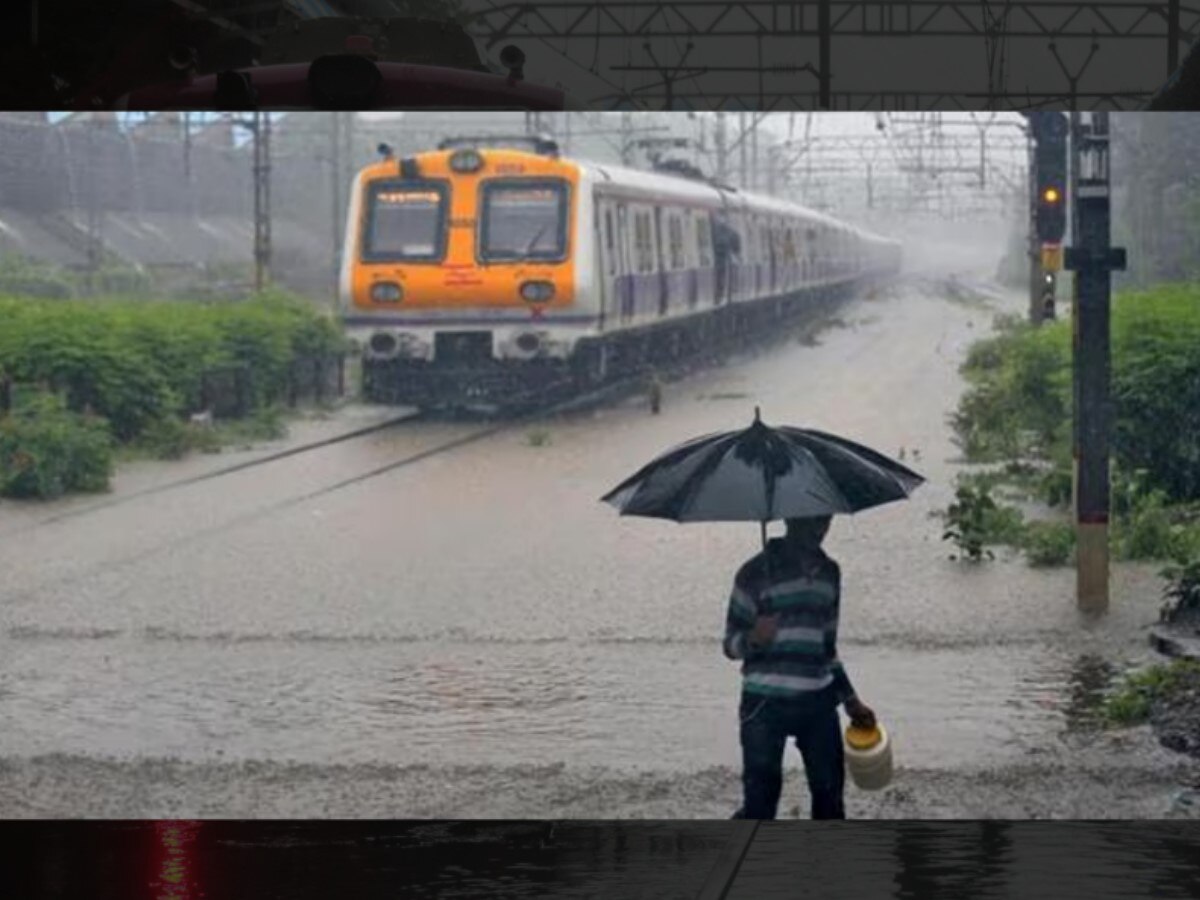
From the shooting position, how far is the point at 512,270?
8812mm

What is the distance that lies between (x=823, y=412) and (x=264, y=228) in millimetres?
2312

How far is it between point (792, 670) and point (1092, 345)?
1.82 m

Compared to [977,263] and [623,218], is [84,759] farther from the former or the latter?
[977,263]

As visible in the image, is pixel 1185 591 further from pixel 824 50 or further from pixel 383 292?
pixel 383 292

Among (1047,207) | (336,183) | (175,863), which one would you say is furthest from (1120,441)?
(175,863)

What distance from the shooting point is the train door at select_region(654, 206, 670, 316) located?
8.88 m

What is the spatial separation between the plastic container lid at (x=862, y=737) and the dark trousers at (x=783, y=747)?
0.18ft

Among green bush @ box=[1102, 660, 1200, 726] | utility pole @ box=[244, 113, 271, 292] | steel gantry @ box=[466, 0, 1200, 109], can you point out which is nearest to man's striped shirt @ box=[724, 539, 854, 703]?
green bush @ box=[1102, 660, 1200, 726]

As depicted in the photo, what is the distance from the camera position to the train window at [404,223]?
866 centimetres

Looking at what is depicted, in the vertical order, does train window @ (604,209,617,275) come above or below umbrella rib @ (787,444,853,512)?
above

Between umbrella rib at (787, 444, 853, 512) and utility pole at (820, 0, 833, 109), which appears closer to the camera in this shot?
umbrella rib at (787, 444, 853, 512)

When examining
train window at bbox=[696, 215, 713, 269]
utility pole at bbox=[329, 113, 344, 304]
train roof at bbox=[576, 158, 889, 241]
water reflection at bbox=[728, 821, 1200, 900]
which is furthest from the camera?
train window at bbox=[696, 215, 713, 269]

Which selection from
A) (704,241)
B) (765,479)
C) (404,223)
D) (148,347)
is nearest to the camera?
(765,479)

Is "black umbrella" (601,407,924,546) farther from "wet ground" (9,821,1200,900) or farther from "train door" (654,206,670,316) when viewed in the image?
"wet ground" (9,821,1200,900)
